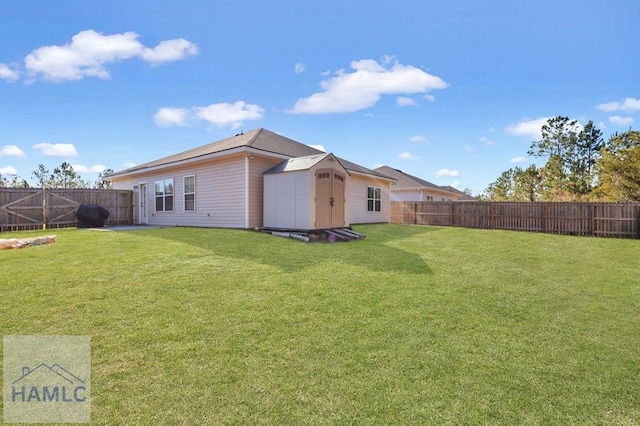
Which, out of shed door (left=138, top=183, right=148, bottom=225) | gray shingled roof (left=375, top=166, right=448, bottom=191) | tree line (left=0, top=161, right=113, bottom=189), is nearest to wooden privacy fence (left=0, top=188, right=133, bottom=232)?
shed door (left=138, top=183, right=148, bottom=225)

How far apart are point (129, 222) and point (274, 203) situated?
9.77 meters

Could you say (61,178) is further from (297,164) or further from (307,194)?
(307,194)

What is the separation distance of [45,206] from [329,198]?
40.1ft

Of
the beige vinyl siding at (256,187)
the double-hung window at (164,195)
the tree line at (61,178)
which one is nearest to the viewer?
the beige vinyl siding at (256,187)

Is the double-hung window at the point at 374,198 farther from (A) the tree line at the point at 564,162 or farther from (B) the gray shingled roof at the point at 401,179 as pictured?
(A) the tree line at the point at 564,162

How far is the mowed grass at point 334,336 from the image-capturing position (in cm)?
220

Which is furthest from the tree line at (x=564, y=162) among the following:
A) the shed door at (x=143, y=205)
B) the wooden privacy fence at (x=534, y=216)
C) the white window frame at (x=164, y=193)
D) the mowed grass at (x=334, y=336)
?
the shed door at (x=143, y=205)

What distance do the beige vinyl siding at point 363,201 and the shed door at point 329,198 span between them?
5112 mm

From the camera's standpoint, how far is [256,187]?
37.1ft

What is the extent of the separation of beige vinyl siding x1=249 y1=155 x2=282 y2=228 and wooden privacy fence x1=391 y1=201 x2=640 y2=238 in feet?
37.0

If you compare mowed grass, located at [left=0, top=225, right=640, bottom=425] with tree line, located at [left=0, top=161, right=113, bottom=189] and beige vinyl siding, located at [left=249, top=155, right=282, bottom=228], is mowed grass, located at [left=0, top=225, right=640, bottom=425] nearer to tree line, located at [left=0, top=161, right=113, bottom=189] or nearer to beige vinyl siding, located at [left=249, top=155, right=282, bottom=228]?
beige vinyl siding, located at [left=249, top=155, right=282, bottom=228]

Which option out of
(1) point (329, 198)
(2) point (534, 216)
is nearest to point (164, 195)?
(1) point (329, 198)

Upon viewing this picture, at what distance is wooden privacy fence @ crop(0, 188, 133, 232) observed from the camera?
40.8ft

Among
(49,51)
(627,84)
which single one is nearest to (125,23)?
(49,51)
